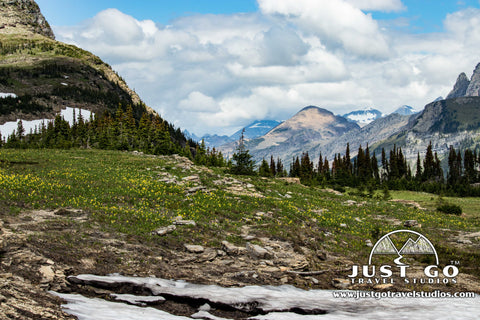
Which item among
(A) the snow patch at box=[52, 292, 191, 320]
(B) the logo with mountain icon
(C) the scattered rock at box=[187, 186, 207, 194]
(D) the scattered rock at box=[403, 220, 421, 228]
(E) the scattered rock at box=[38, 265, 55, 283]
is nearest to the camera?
(A) the snow patch at box=[52, 292, 191, 320]

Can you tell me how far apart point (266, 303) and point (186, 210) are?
530 inches

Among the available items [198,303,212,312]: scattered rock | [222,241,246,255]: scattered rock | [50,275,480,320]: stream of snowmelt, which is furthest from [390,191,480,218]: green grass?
[198,303,212,312]: scattered rock

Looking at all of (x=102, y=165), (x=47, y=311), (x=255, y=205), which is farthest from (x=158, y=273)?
(x=102, y=165)

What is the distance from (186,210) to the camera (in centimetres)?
2366

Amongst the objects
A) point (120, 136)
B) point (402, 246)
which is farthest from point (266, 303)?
point (120, 136)

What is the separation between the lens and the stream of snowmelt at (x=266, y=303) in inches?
383

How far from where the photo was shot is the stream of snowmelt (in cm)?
973

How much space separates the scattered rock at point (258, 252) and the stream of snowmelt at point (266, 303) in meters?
3.62

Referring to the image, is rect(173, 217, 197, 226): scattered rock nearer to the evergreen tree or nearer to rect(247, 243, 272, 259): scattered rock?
rect(247, 243, 272, 259): scattered rock

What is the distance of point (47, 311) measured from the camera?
8.63 m

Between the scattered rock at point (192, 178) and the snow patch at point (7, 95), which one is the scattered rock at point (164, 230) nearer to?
the scattered rock at point (192, 178)

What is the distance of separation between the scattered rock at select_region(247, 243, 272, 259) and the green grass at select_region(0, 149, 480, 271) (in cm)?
151

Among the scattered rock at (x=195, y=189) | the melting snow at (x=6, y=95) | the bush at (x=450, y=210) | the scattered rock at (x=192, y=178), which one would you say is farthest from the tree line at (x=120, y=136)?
the melting snow at (x=6, y=95)

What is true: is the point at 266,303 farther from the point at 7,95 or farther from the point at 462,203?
the point at 7,95
